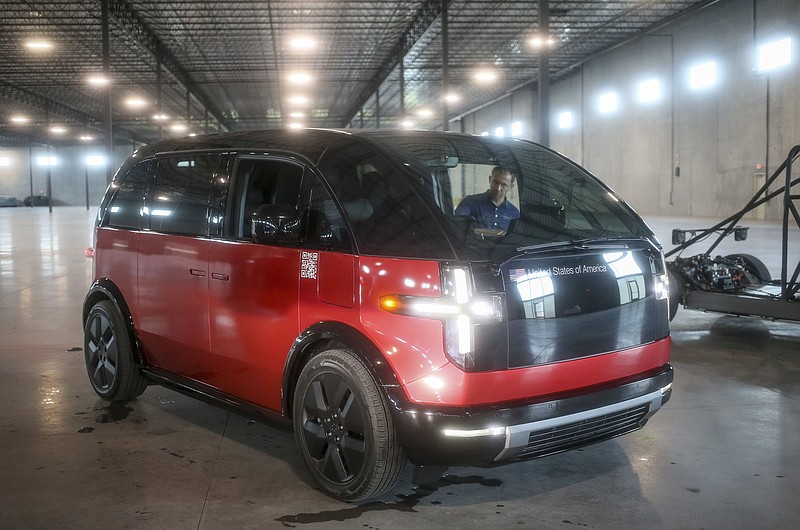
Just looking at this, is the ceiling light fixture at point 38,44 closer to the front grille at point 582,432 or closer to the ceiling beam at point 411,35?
the ceiling beam at point 411,35

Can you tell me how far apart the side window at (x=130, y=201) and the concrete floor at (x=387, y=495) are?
4.15 ft

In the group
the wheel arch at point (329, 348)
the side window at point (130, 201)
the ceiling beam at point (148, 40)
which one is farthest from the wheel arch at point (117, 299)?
the ceiling beam at point (148, 40)

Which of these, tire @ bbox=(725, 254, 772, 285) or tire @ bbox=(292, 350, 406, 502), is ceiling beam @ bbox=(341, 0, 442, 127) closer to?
tire @ bbox=(725, 254, 772, 285)

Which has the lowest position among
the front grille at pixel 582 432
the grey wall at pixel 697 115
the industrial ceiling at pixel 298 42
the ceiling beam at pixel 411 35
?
the front grille at pixel 582 432

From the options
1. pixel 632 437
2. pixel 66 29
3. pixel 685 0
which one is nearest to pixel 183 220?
pixel 632 437

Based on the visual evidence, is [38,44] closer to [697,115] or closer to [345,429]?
[697,115]

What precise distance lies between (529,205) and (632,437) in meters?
1.59

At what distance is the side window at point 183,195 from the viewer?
4.41 metres

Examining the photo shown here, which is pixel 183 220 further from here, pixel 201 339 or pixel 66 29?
pixel 66 29

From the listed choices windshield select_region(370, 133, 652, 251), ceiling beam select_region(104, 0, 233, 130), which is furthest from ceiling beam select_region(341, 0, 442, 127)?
windshield select_region(370, 133, 652, 251)

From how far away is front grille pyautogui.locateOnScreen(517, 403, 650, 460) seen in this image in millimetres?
3312

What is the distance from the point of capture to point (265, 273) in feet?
12.9

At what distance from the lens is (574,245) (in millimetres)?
3506

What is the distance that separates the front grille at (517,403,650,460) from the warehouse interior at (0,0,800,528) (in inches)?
12.4
